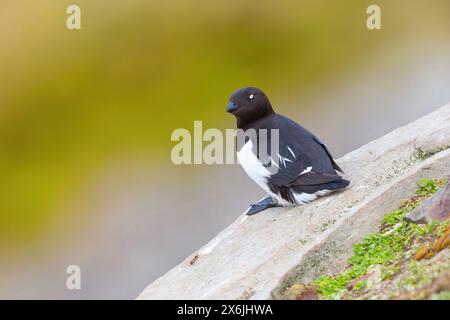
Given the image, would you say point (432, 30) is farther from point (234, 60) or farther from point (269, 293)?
point (269, 293)

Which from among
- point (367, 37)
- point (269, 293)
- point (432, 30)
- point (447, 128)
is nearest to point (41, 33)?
point (367, 37)

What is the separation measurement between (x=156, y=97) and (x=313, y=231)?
33.1 ft

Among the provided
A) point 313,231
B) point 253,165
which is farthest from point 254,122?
point 313,231

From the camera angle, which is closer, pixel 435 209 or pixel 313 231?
pixel 435 209

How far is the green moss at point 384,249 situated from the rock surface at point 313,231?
102 millimetres

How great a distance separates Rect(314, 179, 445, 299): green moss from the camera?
5602 mm

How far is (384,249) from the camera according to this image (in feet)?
19.5

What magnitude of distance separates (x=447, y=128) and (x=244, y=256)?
8.48ft

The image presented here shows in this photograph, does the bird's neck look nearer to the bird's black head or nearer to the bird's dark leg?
the bird's black head

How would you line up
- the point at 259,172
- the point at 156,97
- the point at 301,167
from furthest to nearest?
the point at 156,97, the point at 259,172, the point at 301,167

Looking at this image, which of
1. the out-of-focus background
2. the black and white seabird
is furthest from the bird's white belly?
the out-of-focus background

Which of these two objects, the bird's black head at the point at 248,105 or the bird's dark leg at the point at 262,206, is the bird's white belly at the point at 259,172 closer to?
the bird's dark leg at the point at 262,206

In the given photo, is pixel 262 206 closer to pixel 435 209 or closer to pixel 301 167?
pixel 301 167

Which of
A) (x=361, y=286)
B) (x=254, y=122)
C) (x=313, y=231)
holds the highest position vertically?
(x=254, y=122)
